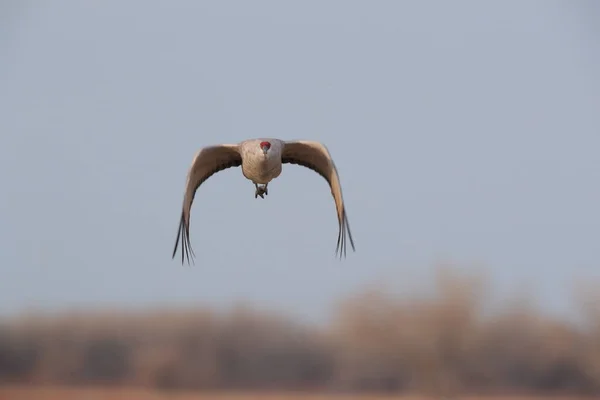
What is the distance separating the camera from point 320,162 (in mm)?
11461

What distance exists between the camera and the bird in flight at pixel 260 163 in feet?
35.0

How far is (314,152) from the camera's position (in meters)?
11.3

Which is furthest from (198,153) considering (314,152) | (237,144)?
(314,152)

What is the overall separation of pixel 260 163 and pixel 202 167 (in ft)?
3.78

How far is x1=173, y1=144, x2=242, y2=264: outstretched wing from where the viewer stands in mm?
10703

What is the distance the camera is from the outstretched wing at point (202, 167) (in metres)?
10.7

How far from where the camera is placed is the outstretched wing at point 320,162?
1090 centimetres

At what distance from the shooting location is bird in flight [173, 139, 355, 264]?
420 inches

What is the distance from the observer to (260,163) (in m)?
10.6

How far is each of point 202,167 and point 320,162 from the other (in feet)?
4.58

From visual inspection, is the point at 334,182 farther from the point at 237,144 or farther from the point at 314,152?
the point at 237,144

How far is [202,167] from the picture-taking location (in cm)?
1155

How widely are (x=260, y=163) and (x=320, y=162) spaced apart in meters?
1.05

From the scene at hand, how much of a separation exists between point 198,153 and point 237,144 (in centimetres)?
47
